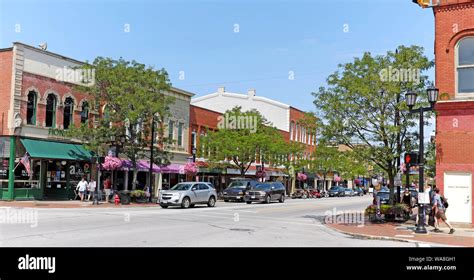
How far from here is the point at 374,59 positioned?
21000mm

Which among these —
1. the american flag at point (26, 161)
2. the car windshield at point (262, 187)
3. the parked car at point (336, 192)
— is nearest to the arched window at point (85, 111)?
the american flag at point (26, 161)

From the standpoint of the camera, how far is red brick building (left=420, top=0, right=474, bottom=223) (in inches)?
731

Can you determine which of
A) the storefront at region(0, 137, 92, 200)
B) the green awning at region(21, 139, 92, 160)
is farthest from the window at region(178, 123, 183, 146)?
the green awning at region(21, 139, 92, 160)

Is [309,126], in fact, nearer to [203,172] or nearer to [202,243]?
[202,243]

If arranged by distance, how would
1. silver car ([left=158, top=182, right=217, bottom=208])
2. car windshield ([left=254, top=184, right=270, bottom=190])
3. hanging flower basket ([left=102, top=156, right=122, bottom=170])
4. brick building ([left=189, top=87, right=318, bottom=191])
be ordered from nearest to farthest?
silver car ([left=158, top=182, right=217, bottom=208])
hanging flower basket ([left=102, top=156, right=122, bottom=170])
car windshield ([left=254, top=184, right=270, bottom=190])
brick building ([left=189, top=87, right=318, bottom=191])

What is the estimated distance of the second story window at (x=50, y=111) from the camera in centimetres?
3052

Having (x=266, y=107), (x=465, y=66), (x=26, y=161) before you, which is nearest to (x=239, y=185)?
(x=26, y=161)

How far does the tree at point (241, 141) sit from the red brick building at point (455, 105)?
2609 cm

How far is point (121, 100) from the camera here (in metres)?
30.3

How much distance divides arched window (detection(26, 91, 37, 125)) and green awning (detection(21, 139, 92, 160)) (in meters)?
1.25

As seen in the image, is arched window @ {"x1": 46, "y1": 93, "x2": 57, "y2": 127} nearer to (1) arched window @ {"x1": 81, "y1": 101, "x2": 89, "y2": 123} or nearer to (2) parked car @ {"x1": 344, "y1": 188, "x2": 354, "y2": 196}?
(1) arched window @ {"x1": 81, "y1": 101, "x2": 89, "y2": 123}

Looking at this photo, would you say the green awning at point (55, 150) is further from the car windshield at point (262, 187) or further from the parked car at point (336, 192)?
the parked car at point (336, 192)

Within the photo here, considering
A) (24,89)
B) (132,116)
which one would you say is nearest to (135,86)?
(132,116)
